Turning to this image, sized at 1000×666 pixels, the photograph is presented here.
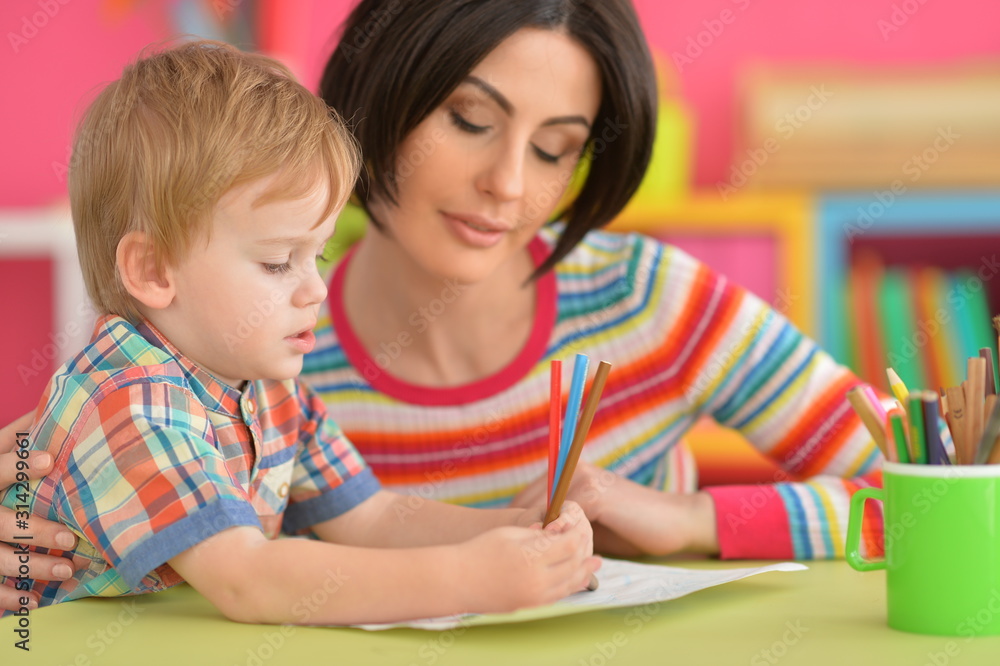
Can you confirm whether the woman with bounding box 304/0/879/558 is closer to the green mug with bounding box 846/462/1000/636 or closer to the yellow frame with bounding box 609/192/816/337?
the green mug with bounding box 846/462/1000/636

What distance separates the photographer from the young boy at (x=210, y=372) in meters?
0.66

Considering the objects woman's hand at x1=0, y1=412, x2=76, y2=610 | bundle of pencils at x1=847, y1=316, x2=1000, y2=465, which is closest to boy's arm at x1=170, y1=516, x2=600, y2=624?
woman's hand at x1=0, y1=412, x2=76, y2=610

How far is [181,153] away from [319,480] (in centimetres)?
30

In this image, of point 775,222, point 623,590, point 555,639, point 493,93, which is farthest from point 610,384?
point 775,222

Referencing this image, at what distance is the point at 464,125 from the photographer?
102 cm

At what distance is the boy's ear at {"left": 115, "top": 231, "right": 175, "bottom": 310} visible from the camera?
734mm

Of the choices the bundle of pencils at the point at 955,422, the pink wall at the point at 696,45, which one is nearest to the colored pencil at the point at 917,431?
the bundle of pencils at the point at 955,422

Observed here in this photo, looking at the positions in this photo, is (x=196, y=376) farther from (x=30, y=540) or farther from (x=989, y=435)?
(x=989, y=435)

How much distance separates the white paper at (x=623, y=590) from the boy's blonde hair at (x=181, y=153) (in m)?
0.30

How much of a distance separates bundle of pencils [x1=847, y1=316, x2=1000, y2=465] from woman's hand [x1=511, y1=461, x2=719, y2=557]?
283 millimetres

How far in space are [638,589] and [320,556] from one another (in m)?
0.22

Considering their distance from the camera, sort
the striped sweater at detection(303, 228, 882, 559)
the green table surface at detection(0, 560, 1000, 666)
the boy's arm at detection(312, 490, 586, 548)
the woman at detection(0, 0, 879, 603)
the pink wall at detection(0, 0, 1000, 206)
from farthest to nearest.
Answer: the pink wall at detection(0, 0, 1000, 206) → the striped sweater at detection(303, 228, 882, 559) → the woman at detection(0, 0, 879, 603) → the boy's arm at detection(312, 490, 586, 548) → the green table surface at detection(0, 560, 1000, 666)

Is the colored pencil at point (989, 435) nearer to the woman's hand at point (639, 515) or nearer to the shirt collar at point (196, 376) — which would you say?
the woman's hand at point (639, 515)

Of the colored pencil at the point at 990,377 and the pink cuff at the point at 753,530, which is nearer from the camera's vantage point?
the colored pencil at the point at 990,377
